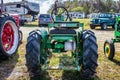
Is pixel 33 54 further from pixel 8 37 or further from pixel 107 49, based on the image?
pixel 107 49

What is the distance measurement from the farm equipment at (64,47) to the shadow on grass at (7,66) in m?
0.68

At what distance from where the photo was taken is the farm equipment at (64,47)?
554 centimetres

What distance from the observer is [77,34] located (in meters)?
6.15

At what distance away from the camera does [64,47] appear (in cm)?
610

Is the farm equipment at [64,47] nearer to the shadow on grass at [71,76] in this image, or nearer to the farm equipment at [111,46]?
Answer: the shadow on grass at [71,76]

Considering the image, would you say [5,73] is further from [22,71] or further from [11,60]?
[11,60]

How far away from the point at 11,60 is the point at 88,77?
3094 millimetres

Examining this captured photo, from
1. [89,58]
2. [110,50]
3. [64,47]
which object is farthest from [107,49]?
[89,58]

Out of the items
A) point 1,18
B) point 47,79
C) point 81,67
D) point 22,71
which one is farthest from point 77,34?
point 1,18

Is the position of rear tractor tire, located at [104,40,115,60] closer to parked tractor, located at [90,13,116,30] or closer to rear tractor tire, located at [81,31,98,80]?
rear tractor tire, located at [81,31,98,80]

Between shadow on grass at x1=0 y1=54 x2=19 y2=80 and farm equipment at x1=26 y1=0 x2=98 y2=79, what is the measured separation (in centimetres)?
68

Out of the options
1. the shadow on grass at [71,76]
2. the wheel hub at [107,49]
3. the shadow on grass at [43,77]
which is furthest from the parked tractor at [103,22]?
the shadow on grass at [43,77]

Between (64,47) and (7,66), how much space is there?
201 centimetres

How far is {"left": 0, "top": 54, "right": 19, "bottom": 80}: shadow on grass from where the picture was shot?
6.35 metres
